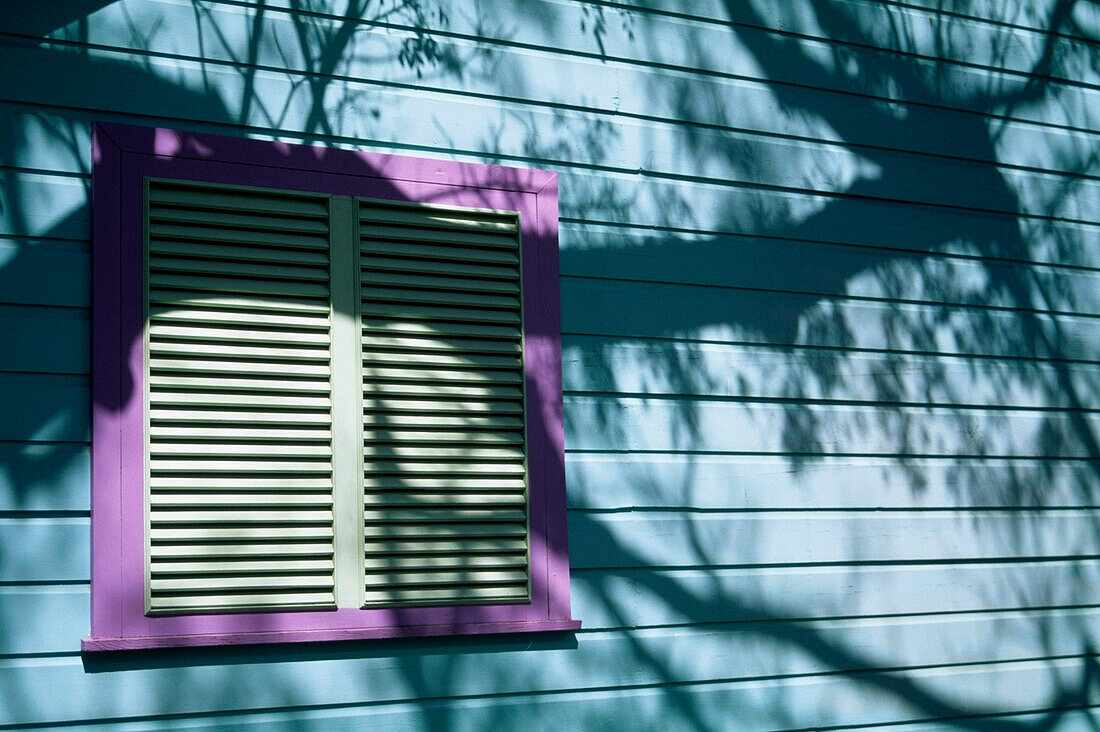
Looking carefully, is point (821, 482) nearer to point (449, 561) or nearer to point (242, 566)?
point (449, 561)

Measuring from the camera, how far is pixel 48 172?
317 cm

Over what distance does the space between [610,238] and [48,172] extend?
1.74m

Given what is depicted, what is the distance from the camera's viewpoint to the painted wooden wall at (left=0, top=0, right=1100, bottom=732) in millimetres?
3152

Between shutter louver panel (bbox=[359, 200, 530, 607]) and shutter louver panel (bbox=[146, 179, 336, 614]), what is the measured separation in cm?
15

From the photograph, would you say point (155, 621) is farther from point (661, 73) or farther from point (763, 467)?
point (661, 73)

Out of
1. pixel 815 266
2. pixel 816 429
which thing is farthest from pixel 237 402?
pixel 815 266

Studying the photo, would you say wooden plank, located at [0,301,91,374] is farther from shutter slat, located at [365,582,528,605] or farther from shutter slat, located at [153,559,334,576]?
shutter slat, located at [365,582,528,605]

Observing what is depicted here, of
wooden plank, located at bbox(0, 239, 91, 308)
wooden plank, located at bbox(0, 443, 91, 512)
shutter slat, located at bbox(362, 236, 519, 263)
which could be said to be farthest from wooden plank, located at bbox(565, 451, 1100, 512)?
wooden plank, located at bbox(0, 239, 91, 308)

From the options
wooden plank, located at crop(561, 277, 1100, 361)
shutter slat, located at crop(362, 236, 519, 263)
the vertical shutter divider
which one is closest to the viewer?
the vertical shutter divider

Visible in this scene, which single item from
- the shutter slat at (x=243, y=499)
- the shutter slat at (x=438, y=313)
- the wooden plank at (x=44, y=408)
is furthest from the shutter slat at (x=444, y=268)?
the wooden plank at (x=44, y=408)

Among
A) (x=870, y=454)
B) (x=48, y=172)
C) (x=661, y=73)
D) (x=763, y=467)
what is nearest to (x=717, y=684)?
(x=763, y=467)

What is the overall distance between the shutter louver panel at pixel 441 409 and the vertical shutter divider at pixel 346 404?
0.10ft

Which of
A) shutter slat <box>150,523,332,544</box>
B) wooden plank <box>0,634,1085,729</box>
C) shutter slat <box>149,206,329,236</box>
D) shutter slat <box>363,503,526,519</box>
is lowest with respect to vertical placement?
wooden plank <box>0,634,1085,729</box>

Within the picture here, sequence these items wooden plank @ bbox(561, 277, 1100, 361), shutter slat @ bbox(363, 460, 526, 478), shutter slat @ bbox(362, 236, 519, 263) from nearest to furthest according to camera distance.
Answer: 1. shutter slat @ bbox(363, 460, 526, 478)
2. shutter slat @ bbox(362, 236, 519, 263)
3. wooden plank @ bbox(561, 277, 1100, 361)
